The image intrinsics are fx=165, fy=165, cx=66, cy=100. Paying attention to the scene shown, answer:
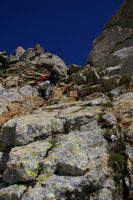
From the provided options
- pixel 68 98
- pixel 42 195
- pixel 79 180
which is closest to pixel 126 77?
pixel 68 98

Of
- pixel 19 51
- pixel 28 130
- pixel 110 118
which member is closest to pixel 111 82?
pixel 110 118

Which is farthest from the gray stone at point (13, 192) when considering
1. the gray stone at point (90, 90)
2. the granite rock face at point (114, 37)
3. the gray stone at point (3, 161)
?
the granite rock face at point (114, 37)

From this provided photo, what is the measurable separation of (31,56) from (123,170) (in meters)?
42.6

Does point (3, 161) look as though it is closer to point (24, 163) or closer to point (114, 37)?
point (24, 163)

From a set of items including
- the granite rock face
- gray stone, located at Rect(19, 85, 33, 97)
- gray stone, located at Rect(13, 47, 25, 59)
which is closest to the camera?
gray stone, located at Rect(19, 85, 33, 97)

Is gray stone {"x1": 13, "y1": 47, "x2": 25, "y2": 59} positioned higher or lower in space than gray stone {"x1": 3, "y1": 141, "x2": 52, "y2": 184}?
higher

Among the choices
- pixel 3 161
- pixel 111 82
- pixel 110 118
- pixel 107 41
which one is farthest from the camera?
pixel 107 41

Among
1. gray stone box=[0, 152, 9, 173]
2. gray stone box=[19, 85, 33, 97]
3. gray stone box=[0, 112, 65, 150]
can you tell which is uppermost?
gray stone box=[19, 85, 33, 97]

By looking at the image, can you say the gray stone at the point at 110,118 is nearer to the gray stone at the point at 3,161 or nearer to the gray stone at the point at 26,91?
the gray stone at the point at 3,161

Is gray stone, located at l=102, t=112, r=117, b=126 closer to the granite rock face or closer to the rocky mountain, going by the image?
the rocky mountain

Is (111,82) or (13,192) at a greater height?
(111,82)

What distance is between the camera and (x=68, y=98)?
43.4 ft

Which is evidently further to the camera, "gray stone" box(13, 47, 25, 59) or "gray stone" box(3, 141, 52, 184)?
"gray stone" box(13, 47, 25, 59)

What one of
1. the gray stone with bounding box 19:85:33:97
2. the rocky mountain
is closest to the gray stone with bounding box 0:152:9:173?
the rocky mountain
